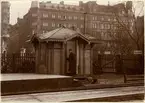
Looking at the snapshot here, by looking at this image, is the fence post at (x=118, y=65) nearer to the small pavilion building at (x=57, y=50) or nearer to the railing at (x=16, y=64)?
the small pavilion building at (x=57, y=50)

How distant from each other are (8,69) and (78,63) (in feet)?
18.8

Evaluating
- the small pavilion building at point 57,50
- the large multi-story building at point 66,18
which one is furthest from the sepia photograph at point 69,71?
the large multi-story building at point 66,18

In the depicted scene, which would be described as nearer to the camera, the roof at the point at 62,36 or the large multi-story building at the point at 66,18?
the roof at the point at 62,36

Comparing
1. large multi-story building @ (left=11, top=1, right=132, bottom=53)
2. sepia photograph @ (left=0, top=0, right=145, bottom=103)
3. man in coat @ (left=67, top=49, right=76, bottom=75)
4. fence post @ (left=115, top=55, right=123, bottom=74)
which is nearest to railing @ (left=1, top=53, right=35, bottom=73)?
sepia photograph @ (left=0, top=0, right=145, bottom=103)

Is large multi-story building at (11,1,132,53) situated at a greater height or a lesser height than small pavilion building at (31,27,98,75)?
greater

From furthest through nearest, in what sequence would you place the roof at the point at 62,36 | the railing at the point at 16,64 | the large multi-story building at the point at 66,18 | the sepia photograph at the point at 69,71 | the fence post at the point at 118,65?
the large multi-story building at the point at 66,18 → the fence post at the point at 118,65 → the railing at the point at 16,64 → the roof at the point at 62,36 → the sepia photograph at the point at 69,71

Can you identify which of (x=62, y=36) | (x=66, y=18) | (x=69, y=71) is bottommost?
(x=69, y=71)

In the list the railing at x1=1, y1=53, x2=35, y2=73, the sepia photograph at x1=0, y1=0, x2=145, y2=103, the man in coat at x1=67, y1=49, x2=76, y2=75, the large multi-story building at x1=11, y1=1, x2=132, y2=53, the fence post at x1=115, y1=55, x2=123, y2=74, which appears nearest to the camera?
the sepia photograph at x1=0, y1=0, x2=145, y2=103

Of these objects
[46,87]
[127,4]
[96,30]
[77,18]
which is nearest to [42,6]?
[77,18]

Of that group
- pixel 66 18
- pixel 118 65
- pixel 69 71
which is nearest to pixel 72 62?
pixel 69 71

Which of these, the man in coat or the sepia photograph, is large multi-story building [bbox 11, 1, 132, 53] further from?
the man in coat

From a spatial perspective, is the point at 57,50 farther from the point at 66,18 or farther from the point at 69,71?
the point at 66,18

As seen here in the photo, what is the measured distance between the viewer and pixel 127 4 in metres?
32.8

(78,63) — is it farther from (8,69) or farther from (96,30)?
(96,30)
